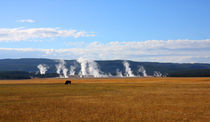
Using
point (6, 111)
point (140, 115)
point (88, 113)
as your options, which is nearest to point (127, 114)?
point (140, 115)

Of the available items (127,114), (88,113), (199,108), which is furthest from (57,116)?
(199,108)

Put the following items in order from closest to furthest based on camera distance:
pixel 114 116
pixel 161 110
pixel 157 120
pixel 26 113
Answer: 1. pixel 157 120
2. pixel 114 116
3. pixel 26 113
4. pixel 161 110

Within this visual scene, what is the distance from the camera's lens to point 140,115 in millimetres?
22719

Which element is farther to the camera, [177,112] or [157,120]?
[177,112]

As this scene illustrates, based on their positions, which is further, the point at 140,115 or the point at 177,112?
the point at 177,112

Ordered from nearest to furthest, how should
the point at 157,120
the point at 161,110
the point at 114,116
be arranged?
the point at 157,120 < the point at 114,116 < the point at 161,110

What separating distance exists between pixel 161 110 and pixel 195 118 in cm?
428

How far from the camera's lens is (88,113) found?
79.1ft

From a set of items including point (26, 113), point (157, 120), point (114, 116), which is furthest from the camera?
point (26, 113)

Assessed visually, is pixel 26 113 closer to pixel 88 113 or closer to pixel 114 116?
pixel 88 113

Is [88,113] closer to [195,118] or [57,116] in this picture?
[57,116]

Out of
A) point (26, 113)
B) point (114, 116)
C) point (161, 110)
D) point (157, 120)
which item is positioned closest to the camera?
point (157, 120)

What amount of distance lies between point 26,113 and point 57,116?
3062 millimetres

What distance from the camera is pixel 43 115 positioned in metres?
23.0
